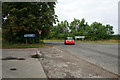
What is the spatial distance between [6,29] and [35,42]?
549 cm

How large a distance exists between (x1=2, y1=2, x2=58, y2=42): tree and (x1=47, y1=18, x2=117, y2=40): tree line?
31276 mm

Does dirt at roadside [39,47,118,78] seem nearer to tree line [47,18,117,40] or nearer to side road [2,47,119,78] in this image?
side road [2,47,119,78]

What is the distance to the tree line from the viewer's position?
49906mm

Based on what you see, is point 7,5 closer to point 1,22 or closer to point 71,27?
point 1,22

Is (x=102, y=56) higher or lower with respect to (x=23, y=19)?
lower

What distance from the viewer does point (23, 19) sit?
15.6 metres

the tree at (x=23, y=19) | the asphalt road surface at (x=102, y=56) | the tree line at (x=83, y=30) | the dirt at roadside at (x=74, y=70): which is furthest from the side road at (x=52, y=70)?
the tree line at (x=83, y=30)

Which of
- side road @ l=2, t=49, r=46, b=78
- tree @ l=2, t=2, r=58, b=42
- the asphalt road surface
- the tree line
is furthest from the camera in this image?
the tree line

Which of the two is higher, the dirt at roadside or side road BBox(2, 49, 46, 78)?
side road BBox(2, 49, 46, 78)

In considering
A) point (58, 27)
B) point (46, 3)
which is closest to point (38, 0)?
point (46, 3)

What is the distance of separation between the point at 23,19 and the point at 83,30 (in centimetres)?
4072

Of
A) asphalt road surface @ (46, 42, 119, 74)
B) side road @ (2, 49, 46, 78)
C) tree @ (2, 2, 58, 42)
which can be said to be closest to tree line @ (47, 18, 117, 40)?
tree @ (2, 2, 58, 42)

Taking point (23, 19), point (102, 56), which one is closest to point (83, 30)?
point (23, 19)

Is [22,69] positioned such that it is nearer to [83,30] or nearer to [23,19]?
[23,19]
